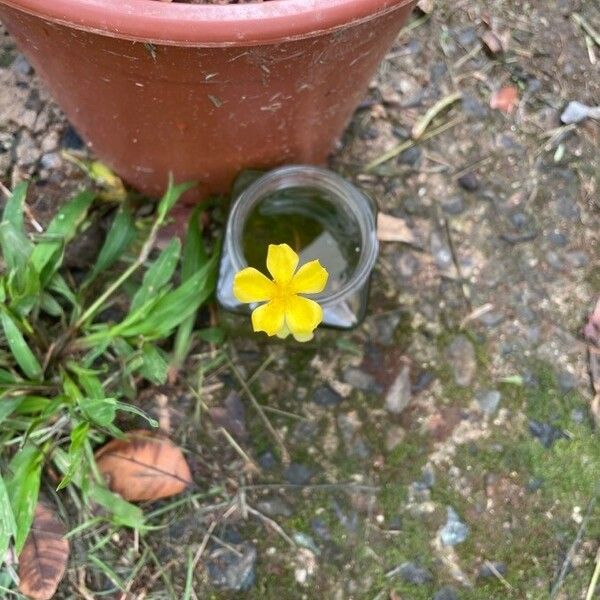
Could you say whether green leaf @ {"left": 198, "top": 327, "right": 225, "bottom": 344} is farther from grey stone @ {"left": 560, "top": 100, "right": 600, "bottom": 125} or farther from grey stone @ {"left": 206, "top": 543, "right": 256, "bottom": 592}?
grey stone @ {"left": 560, "top": 100, "right": 600, "bottom": 125}

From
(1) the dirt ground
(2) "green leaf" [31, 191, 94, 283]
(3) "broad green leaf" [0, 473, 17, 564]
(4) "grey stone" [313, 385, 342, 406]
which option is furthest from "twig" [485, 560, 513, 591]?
(2) "green leaf" [31, 191, 94, 283]

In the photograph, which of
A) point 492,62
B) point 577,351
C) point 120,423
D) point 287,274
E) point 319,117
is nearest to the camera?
point 287,274

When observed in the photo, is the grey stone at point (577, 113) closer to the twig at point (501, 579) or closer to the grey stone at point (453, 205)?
the grey stone at point (453, 205)

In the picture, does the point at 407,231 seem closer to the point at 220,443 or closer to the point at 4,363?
the point at 220,443

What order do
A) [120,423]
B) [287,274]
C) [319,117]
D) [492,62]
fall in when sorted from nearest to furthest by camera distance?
1. [287,274]
2. [319,117]
3. [120,423]
4. [492,62]

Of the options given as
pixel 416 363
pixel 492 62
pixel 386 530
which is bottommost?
pixel 386 530

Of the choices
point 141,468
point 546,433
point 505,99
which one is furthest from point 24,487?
point 505,99

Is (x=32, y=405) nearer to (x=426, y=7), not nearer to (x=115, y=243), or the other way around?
(x=115, y=243)

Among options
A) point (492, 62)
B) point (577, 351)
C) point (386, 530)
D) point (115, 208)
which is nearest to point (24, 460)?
point (115, 208)
